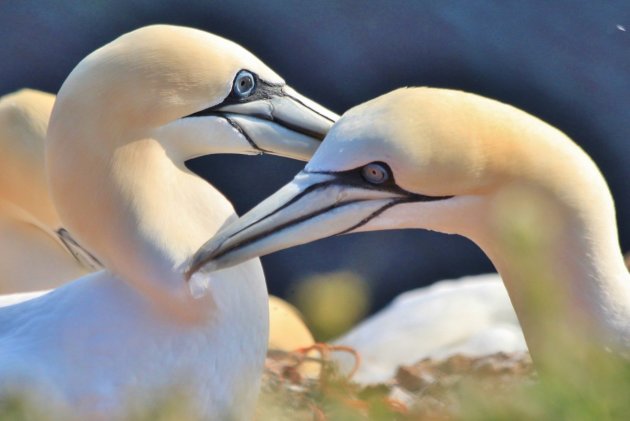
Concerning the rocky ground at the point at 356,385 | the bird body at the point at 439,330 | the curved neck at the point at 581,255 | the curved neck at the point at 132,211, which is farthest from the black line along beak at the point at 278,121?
the bird body at the point at 439,330

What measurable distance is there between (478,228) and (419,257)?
449cm

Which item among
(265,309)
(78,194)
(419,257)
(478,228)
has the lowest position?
(419,257)

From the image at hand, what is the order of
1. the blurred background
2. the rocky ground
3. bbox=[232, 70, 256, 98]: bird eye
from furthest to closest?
the blurred background → bbox=[232, 70, 256, 98]: bird eye → the rocky ground

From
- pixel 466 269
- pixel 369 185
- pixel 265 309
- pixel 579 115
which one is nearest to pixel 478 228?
pixel 369 185

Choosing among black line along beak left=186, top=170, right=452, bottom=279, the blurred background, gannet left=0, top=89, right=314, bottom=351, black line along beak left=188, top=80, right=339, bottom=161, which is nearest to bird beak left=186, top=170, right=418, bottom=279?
black line along beak left=186, top=170, right=452, bottom=279

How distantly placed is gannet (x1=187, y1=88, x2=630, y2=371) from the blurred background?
140 inches

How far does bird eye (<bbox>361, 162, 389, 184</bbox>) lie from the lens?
2.97m

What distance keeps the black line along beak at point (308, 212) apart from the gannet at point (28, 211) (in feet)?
6.90

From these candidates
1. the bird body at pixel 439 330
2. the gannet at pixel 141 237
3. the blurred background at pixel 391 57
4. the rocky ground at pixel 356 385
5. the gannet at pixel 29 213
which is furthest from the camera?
the blurred background at pixel 391 57

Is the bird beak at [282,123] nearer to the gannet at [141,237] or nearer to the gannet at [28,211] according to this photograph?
the gannet at [141,237]

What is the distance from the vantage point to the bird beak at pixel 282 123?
371 cm

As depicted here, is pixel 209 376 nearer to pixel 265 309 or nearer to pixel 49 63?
pixel 265 309

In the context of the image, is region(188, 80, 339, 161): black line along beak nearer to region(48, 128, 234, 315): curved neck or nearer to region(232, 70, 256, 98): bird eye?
region(232, 70, 256, 98): bird eye

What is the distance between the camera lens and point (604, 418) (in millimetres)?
1331
